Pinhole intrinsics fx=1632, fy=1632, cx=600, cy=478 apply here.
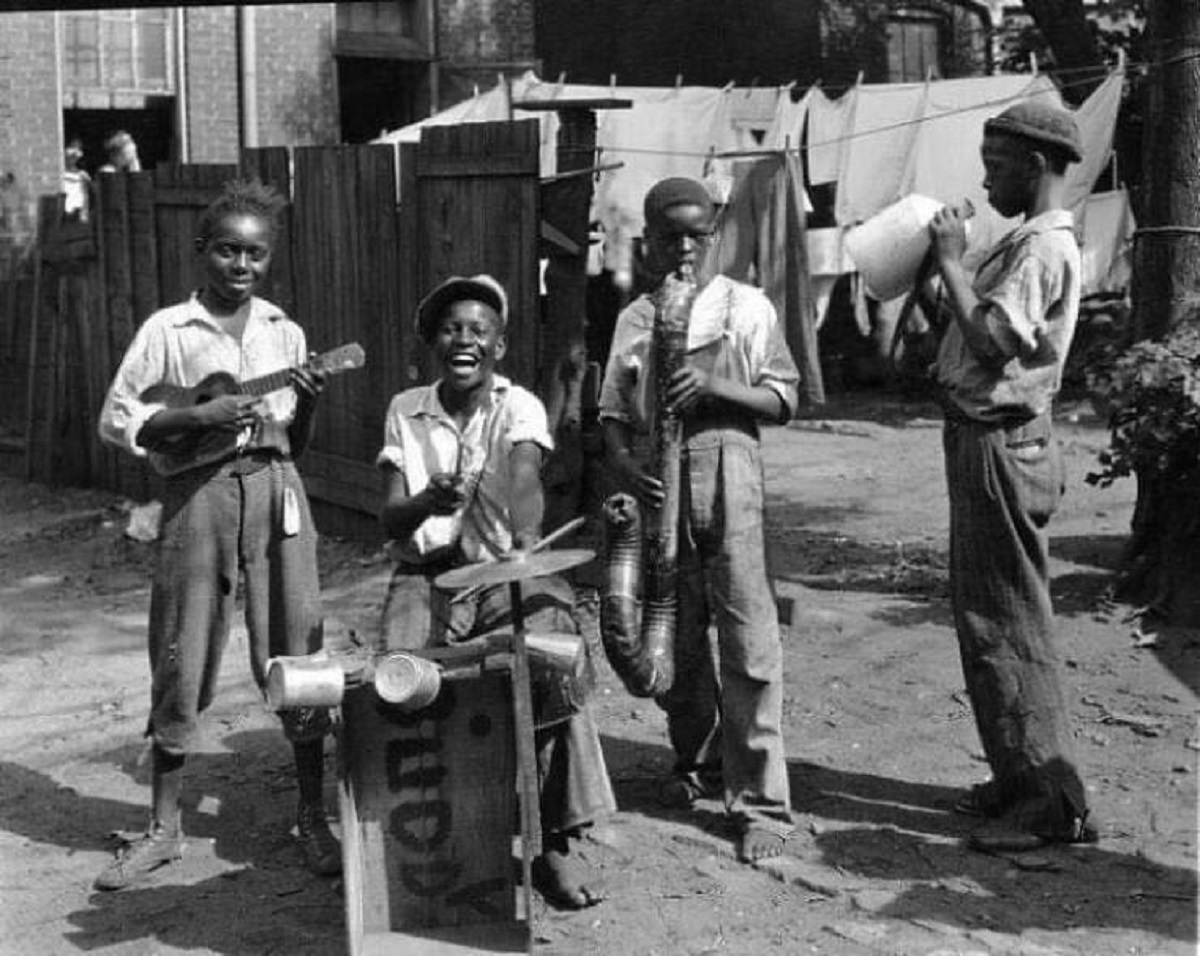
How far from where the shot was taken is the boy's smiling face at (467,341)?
14.8 ft

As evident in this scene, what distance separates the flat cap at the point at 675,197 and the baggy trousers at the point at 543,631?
1227 mm

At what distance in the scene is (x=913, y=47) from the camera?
66.3 ft

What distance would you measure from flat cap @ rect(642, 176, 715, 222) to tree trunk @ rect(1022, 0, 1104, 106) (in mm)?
9741

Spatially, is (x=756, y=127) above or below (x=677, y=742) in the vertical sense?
above

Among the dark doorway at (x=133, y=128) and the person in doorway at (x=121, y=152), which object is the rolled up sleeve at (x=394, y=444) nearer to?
the person in doorway at (x=121, y=152)

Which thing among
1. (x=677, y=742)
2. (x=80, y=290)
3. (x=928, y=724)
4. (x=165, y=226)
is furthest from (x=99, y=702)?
(x=80, y=290)

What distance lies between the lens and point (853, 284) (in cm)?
1505

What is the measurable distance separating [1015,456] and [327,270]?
17.3ft

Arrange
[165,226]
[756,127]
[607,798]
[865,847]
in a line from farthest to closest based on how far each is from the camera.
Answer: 1. [756,127]
2. [165,226]
3. [865,847]
4. [607,798]

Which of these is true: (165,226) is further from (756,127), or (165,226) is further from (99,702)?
(756,127)

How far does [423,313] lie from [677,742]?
1750 millimetres

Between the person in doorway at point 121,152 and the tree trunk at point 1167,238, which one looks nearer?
the tree trunk at point 1167,238

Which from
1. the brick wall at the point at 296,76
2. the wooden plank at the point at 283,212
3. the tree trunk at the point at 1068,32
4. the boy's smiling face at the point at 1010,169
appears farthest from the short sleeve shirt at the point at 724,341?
the brick wall at the point at 296,76

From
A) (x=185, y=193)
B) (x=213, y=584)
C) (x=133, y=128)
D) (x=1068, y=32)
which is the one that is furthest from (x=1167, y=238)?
(x=133, y=128)
